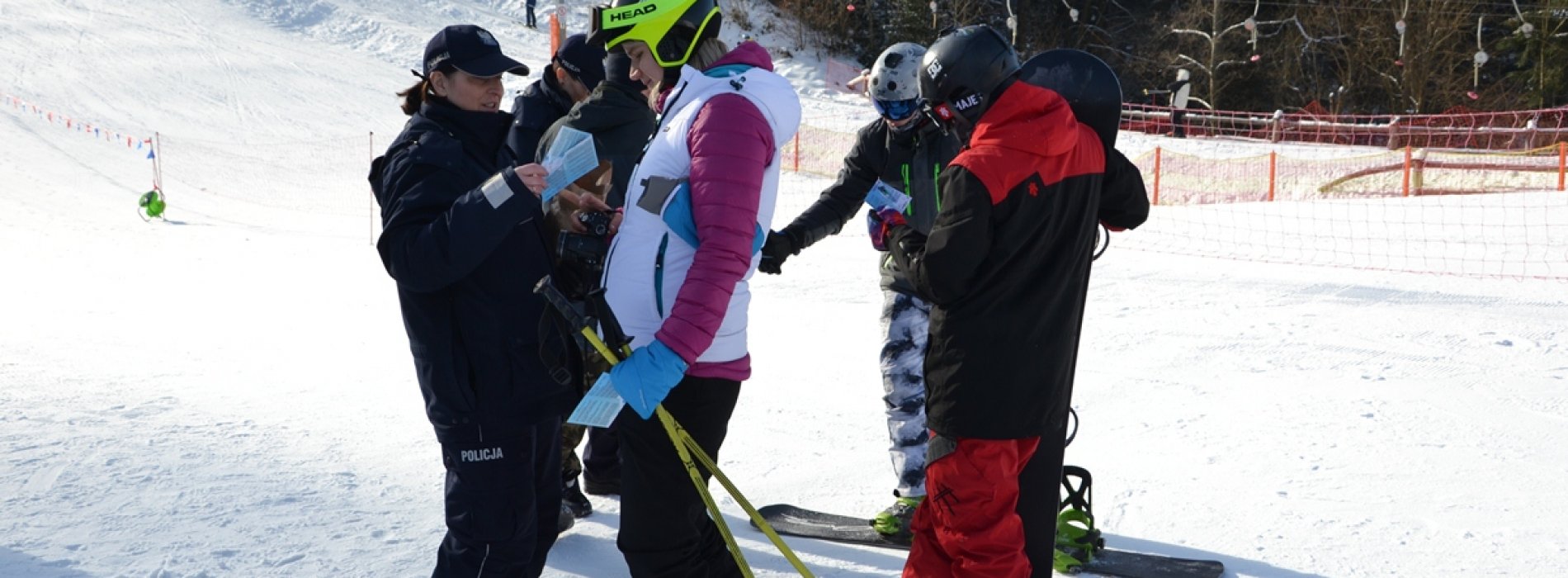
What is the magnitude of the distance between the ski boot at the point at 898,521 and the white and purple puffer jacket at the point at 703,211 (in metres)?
1.33

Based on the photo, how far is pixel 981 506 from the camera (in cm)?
288

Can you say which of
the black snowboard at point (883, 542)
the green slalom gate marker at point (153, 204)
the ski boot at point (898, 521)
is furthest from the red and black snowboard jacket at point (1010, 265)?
the green slalom gate marker at point (153, 204)

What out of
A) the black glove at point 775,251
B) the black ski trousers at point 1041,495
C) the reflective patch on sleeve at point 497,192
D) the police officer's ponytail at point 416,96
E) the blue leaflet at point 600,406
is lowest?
the black ski trousers at point 1041,495

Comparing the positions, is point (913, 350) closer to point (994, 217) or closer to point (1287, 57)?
point (994, 217)

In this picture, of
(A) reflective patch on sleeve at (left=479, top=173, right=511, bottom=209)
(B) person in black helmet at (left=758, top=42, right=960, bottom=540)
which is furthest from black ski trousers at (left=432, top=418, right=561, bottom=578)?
(B) person in black helmet at (left=758, top=42, right=960, bottom=540)

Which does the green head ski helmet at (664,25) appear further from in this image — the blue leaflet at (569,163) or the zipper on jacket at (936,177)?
the zipper on jacket at (936,177)

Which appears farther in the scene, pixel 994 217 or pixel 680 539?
pixel 680 539

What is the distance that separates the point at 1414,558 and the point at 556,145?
287cm

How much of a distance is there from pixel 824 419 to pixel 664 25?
9.91 ft

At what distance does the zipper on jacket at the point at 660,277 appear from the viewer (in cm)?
274

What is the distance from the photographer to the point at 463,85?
2.93 meters

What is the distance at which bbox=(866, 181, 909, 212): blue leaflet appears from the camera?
3.26 metres

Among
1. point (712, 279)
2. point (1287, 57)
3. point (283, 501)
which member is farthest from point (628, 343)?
point (1287, 57)

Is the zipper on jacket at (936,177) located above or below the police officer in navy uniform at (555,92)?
below
